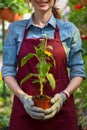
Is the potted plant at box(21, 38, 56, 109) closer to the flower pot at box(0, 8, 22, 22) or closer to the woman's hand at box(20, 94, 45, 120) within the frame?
the woman's hand at box(20, 94, 45, 120)

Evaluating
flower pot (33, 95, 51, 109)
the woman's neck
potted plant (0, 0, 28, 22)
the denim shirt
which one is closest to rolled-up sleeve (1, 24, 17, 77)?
the denim shirt

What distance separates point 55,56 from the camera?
118 inches

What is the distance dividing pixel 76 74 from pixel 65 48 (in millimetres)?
185

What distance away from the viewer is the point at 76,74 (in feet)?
9.91

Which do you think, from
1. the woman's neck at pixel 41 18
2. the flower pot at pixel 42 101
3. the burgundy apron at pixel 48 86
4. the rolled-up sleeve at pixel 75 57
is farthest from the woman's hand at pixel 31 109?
the woman's neck at pixel 41 18

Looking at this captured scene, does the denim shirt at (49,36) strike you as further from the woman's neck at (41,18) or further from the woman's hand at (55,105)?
the woman's hand at (55,105)

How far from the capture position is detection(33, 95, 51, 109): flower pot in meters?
2.77

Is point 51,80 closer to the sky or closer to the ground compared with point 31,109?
closer to the sky

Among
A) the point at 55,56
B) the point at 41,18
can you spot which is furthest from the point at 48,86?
the point at 41,18

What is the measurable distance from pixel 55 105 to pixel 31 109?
15cm

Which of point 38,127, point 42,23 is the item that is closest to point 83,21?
point 42,23

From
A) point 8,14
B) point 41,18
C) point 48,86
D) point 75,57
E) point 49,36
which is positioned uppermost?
point 41,18

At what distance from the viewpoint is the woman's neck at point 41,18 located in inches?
119

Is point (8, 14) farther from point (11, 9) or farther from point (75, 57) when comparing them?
point (75, 57)
